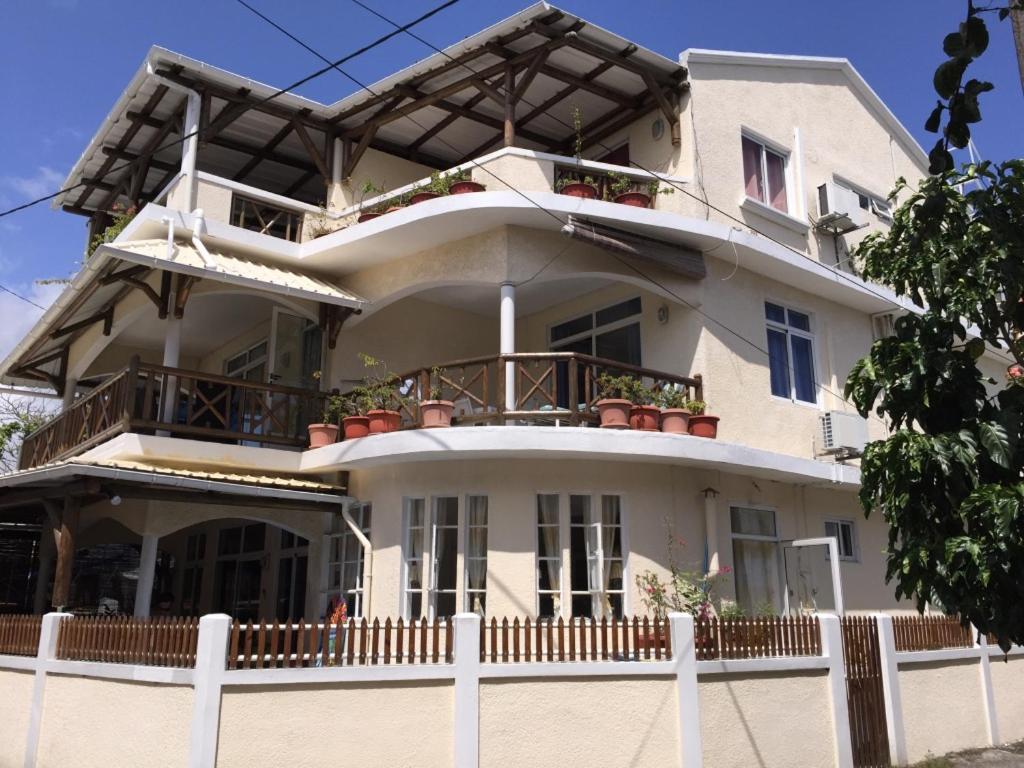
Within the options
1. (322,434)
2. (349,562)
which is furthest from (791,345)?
(349,562)

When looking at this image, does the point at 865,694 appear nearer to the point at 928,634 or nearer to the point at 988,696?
the point at 928,634

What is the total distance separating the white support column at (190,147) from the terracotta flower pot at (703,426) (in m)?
8.20

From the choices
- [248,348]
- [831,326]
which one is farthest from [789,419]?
[248,348]

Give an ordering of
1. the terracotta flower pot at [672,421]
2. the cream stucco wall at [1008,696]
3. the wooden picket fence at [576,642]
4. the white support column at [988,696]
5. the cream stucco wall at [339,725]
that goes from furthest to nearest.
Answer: the cream stucco wall at [1008,696]
the white support column at [988,696]
the terracotta flower pot at [672,421]
the wooden picket fence at [576,642]
the cream stucco wall at [339,725]

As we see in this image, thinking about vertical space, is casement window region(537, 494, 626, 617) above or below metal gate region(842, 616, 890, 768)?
above

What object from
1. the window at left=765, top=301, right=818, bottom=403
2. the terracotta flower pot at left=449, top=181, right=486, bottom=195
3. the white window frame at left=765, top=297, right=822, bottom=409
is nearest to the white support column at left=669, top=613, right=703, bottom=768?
the white window frame at left=765, top=297, right=822, bottom=409

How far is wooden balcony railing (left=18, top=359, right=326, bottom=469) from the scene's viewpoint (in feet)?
40.9

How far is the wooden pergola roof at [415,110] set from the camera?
13195 millimetres

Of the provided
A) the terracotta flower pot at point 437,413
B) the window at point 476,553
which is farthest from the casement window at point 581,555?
the terracotta flower pot at point 437,413

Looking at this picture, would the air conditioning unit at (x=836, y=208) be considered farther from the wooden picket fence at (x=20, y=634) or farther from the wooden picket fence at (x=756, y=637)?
the wooden picket fence at (x=20, y=634)

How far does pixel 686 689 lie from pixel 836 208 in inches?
375

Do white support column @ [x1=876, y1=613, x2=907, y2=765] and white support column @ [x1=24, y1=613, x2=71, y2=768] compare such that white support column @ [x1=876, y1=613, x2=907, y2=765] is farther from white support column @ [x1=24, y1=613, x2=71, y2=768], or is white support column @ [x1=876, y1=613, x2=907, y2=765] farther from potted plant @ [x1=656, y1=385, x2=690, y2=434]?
white support column @ [x1=24, y1=613, x2=71, y2=768]

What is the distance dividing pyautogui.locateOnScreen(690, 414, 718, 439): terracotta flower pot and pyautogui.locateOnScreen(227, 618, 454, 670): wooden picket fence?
472 centimetres

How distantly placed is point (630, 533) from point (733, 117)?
738 centimetres
